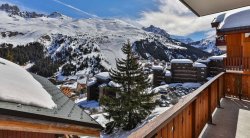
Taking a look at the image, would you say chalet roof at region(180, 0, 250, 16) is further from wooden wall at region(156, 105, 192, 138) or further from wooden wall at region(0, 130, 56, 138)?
wooden wall at region(0, 130, 56, 138)

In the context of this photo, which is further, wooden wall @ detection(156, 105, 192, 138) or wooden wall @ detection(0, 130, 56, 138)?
wooden wall @ detection(0, 130, 56, 138)

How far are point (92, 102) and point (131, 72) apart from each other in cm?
896

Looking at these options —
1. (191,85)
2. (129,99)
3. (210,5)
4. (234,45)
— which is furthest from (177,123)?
(191,85)

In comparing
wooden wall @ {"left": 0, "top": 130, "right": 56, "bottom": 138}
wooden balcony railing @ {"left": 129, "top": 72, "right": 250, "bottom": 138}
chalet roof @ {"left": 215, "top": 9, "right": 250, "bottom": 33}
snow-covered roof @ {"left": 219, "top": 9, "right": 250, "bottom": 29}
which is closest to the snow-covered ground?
chalet roof @ {"left": 215, "top": 9, "right": 250, "bottom": 33}

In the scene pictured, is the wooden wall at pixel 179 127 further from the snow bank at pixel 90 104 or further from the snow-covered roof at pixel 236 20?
the snow bank at pixel 90 104

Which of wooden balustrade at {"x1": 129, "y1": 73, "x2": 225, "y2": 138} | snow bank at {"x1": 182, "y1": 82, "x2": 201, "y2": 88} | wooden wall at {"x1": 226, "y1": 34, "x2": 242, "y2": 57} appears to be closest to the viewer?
wooden balustrade at {"x1": 129, "y1": 73, "x2": 225, "y2": 138}

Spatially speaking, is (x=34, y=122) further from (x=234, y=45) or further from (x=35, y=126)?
(x=234, y=45)

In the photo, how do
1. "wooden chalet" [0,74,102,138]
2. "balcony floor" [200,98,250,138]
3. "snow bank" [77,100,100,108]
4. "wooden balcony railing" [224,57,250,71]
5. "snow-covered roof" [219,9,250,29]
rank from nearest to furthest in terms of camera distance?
"wooden chalet" [0,74,102,138] < "balcony floor" [200,98,250,138] < "wooden balcony railing" [224,57,250,71] < "snow-covered roof" [219,9,250,29] < "snow bank" [77,100,100,108]

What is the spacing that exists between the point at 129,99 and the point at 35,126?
14.6 meters

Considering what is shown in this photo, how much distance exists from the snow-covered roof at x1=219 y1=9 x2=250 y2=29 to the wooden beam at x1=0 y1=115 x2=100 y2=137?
10.6 m

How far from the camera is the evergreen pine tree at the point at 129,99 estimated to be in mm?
17641

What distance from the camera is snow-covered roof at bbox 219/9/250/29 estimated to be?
1288 cm

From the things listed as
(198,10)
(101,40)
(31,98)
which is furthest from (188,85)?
(101,40)

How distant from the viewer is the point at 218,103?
8.16 metres
